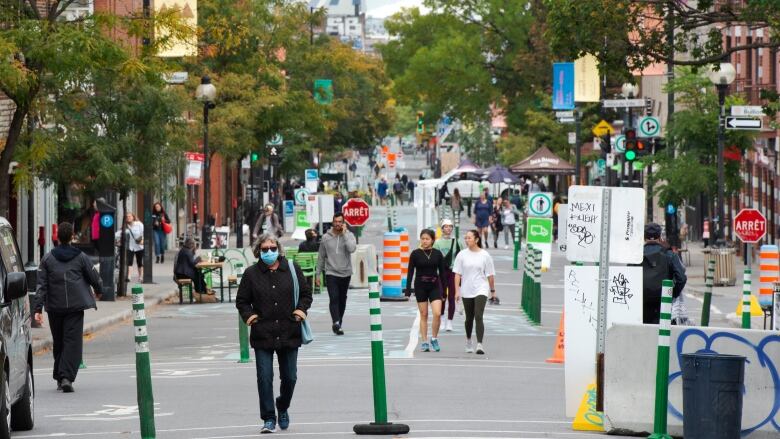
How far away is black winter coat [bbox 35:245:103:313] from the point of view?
18.2 meters

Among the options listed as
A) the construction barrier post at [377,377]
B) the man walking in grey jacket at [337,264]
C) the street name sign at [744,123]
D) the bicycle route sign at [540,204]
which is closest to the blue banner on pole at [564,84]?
the bicycle route sign at [540,204]

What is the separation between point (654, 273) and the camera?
59.2 feet

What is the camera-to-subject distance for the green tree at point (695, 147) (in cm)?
4612

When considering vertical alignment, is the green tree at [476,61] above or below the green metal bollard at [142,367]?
above

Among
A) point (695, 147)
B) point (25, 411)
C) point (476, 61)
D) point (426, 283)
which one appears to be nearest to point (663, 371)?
point (25, 411)

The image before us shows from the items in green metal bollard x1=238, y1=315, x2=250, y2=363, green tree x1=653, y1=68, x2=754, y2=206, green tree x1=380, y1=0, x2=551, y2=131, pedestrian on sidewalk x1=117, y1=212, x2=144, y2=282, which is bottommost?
green metal bollard x1=238, y1=315, x2=250, y2=363

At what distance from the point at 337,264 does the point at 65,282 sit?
8787 millimetres

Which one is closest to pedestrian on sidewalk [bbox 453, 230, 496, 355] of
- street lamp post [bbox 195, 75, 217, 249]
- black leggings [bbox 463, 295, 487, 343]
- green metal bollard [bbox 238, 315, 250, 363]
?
black leggings [bbox 463, 295, 487, 343]

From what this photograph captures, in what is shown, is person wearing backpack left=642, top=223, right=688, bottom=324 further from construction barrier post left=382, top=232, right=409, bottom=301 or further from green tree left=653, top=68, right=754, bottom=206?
green tree left=653, top=68, right=754, bottom=206

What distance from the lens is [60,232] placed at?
715 inches

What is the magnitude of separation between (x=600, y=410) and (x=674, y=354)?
3.57 feet

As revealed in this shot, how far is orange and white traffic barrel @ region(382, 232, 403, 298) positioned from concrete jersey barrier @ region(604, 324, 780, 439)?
67.2 ft

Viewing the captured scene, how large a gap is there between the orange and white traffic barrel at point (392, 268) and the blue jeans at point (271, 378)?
20.2 metres

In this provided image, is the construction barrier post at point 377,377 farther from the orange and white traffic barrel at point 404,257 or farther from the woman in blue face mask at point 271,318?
the orange and white traffic barrel at point 404,257
